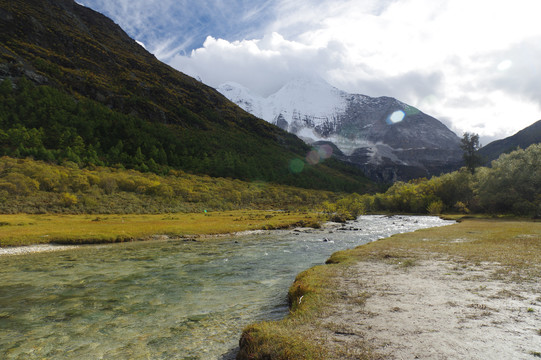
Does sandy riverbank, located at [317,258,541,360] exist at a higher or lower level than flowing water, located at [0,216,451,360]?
higher

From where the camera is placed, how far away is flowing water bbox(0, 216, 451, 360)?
35.9 feet

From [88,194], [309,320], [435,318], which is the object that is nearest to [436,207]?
[435,318]

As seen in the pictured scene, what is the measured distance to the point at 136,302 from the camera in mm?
15867

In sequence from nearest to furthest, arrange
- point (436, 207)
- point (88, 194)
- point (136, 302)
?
point (136, 302), point (88, 194), point (436, 207)

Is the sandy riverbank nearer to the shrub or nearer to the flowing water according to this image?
the flowing water

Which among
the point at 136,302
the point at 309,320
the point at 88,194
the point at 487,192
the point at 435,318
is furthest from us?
the point at 88,194

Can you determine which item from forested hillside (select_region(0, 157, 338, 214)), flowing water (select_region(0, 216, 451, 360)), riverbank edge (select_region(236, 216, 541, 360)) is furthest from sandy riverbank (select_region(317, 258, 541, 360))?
forested hillside (select_region(0, 157, 338, 214))

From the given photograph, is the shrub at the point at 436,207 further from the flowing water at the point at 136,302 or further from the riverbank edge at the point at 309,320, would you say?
the flowing water at the point at 136,302

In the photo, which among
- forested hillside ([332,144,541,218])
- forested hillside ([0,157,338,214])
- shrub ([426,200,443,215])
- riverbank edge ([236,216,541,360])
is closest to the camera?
riverbank edge ([236,216,541,360])

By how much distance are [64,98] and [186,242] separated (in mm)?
169918

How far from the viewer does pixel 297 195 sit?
163250 millimetres

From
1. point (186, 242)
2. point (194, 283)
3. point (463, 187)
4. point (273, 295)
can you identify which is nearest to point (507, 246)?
point (273, 295)

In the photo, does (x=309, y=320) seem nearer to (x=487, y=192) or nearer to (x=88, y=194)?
(x=88, y=194)

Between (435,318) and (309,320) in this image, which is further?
(309,320)
